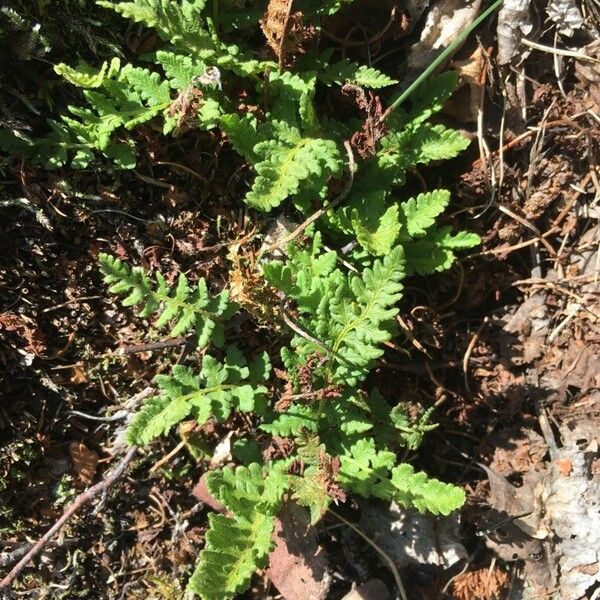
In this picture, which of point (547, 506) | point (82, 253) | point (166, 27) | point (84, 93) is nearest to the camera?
point (166, 27)

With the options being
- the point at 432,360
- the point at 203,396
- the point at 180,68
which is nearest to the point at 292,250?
the point at 203,396

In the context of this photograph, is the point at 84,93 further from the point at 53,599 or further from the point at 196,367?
the point at 53,599

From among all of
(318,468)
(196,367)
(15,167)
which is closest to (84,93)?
(15,167)

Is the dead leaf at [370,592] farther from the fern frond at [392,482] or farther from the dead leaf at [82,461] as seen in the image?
the dead leaf at [82,461]

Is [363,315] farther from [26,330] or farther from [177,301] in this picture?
[26,330]

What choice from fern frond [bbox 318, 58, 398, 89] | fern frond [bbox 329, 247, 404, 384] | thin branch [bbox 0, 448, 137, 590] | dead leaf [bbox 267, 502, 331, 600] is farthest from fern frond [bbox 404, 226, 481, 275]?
thin branch [bbox 0, 448, 137, 590]

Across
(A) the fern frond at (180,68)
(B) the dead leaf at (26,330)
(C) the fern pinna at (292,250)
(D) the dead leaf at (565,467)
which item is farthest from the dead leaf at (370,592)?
(A) the fern frond at (180,68)
